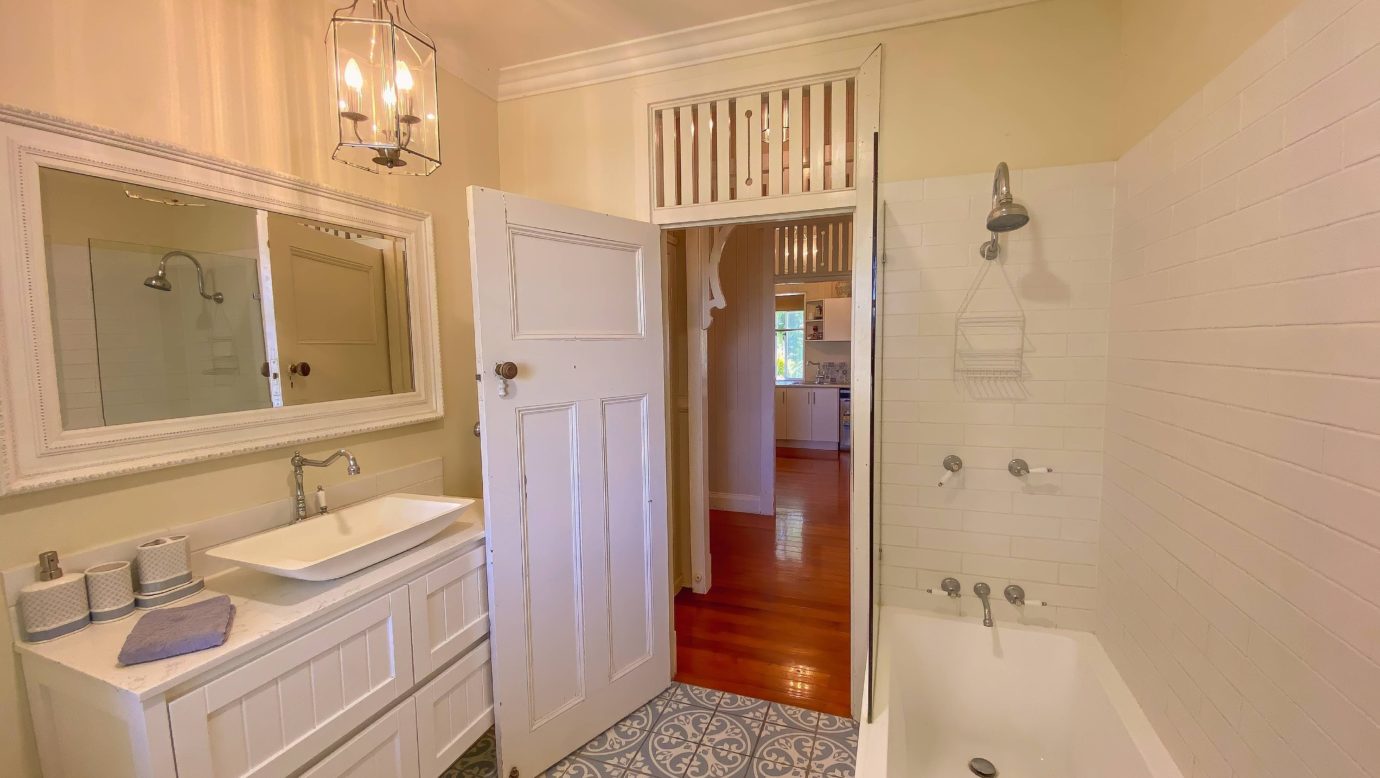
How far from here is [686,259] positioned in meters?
2.90

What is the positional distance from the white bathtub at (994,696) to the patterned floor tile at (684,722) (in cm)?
77

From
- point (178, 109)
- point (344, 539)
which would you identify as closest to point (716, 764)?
point (344, 539)

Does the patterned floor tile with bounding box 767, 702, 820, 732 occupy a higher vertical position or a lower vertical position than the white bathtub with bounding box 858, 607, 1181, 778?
lower

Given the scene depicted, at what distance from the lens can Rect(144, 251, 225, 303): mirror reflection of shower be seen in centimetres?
A: 128

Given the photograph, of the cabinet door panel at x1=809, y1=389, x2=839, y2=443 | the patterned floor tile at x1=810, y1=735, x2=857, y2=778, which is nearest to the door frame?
the patterned floor tile at x1=810, y1=735, x2=857, y2=778

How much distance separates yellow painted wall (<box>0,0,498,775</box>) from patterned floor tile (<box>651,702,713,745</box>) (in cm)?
144

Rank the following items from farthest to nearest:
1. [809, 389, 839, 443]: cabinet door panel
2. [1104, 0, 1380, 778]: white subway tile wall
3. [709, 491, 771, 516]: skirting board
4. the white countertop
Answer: [809, 389, 839, 443]: cabinet door panel
[709, 491, 771, 516]: skirting board
the white countertop
[1104, 0, 1380, 778]: white subway tile wall

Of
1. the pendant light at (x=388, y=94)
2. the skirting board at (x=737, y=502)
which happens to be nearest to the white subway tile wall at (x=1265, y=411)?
the pendant light at (x=388, y=94)

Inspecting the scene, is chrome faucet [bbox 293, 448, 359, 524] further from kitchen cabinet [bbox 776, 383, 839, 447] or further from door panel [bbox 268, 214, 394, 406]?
kitchen cabinet [bbox 776, 383, 839, 447]

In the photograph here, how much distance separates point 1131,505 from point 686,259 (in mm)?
2193

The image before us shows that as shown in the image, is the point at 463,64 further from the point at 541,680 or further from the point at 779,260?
the point at 779,260

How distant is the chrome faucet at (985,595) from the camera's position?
1.86 meters

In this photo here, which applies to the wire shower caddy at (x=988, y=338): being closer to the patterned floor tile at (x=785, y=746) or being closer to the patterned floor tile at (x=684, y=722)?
the patterned floor tile at (x=785, y=746)

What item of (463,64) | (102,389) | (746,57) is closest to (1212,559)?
(746,57)
